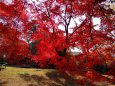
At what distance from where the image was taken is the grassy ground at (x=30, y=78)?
19.4m

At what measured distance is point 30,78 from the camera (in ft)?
69.1

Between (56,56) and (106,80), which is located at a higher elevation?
(56,56)

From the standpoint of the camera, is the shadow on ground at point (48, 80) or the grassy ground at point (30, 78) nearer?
the grassy ground at point (30, 78)

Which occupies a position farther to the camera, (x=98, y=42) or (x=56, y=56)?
(x=56, y=56)

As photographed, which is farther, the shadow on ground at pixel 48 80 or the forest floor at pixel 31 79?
the shadow on ground at pixel 48 80

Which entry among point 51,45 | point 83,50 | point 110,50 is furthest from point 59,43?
point 110,50

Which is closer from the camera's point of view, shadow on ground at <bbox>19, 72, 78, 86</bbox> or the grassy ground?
the grassy ground

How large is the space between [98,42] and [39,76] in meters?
7.80

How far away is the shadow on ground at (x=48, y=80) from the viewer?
67.3ft

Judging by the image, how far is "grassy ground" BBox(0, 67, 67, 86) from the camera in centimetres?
1936

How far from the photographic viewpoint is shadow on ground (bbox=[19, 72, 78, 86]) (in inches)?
808

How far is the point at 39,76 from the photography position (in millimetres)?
22453

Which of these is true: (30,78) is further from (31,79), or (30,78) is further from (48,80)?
(48,80)

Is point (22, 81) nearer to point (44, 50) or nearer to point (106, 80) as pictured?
point (44, 50)
